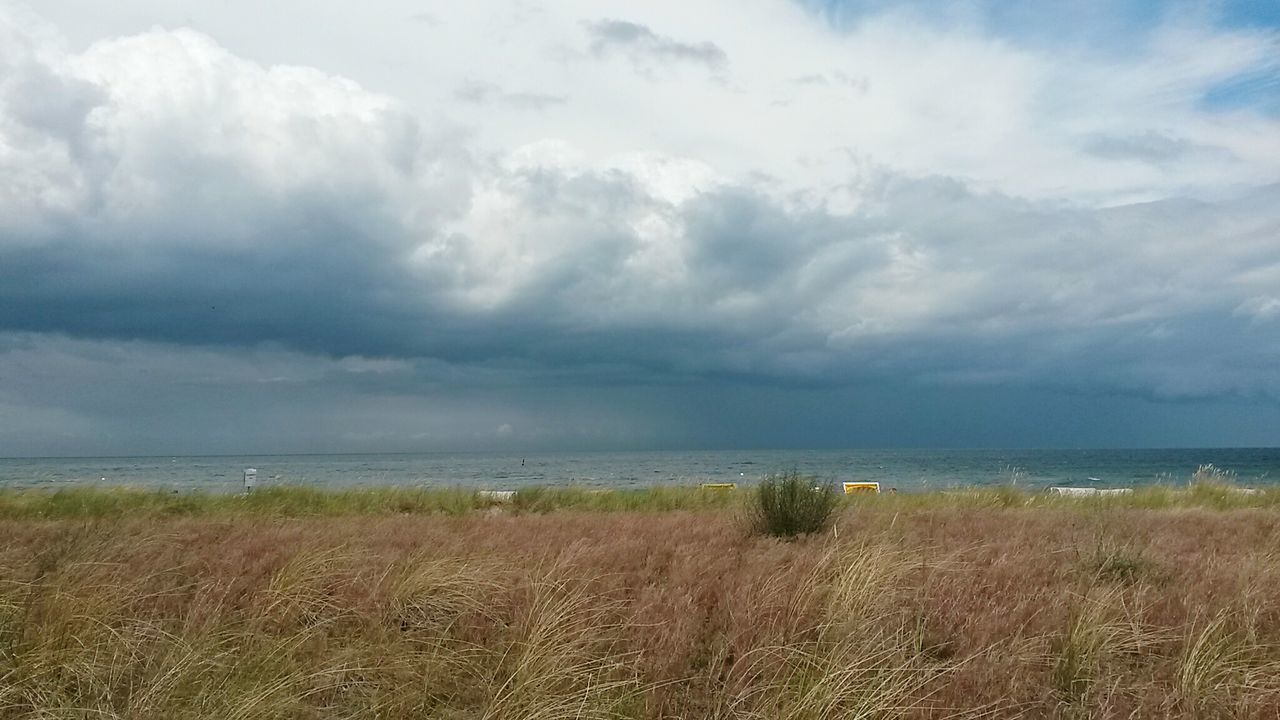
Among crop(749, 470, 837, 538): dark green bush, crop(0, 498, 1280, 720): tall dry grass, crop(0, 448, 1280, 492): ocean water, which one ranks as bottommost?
crop(0, 448, 1280, 492): ocean water

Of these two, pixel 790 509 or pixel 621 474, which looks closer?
pixel 790 509

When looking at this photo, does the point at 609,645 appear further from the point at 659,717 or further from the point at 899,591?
the point at 899,591

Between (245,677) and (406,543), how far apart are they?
5083 mm

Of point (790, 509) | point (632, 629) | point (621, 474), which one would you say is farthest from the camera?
point (621, 474)

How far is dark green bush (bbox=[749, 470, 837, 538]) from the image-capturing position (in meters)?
11.2

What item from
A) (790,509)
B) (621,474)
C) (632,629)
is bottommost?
(621,474)

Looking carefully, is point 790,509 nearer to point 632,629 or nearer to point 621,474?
point 632,629

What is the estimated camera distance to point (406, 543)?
10102 millimetres

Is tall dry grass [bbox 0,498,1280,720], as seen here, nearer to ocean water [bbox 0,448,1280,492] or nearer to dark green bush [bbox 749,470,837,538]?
dark green bush [bbox 749,470,837,538]

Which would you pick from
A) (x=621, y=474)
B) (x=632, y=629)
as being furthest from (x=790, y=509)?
(x=621, y=474)

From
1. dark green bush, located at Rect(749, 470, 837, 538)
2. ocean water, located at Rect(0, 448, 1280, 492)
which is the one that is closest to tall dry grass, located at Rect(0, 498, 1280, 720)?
dark green bush, located at Rect(749, 470, 837, 538)

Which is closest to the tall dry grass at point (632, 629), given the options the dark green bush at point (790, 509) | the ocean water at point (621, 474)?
the dark green bush at point (790, 509)

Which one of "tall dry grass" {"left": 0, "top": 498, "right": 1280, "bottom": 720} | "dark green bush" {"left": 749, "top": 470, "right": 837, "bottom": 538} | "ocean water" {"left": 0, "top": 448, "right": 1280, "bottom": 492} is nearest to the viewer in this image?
"tall dry grass" {"left": 0, "top": 498, "right": 1280, "bottom": 720}

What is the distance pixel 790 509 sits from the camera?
11.3 m
